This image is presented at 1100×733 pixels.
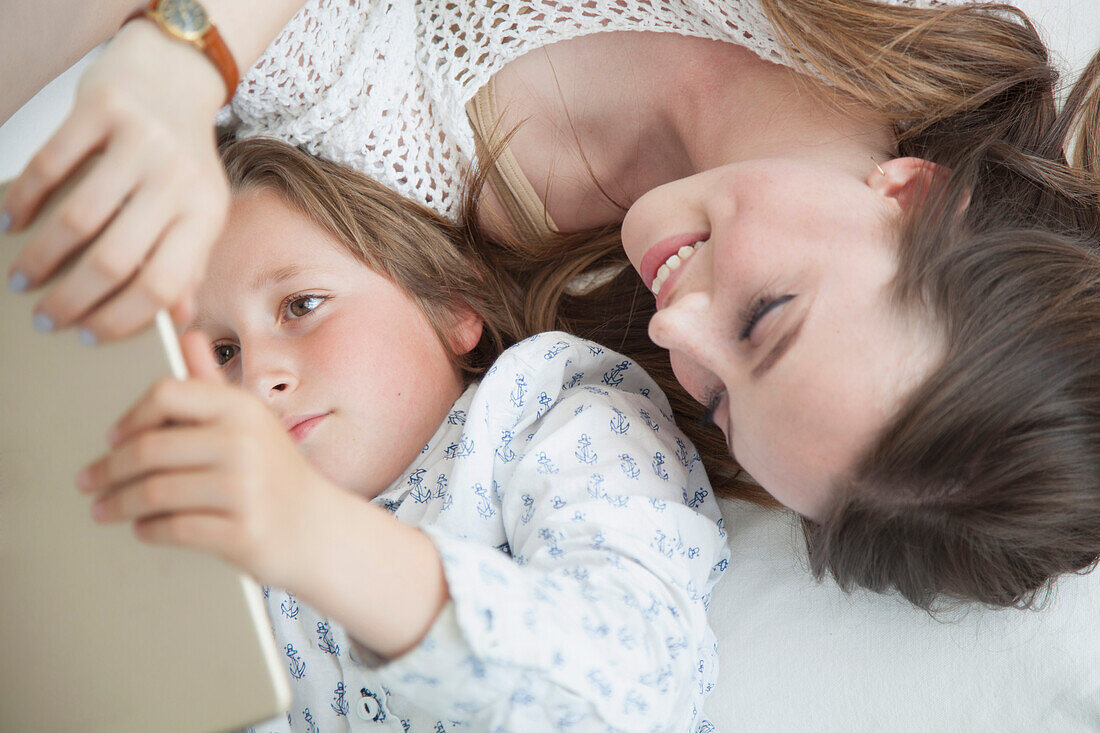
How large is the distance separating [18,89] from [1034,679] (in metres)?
1.35

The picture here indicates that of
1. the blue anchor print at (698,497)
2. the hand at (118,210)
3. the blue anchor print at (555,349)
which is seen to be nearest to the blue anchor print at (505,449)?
the blue anchor print at (555,349)

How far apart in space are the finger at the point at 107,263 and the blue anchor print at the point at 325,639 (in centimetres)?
50

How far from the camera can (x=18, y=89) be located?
0.98 meters

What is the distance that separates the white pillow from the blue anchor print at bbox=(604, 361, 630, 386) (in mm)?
283

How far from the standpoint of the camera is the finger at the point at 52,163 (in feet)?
1.68

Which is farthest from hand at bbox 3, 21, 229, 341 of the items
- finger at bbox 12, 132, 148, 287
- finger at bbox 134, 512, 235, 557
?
finger at bbox 134, 512, 235, 557

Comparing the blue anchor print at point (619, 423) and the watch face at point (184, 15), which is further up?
the watch face at point (184, 15)

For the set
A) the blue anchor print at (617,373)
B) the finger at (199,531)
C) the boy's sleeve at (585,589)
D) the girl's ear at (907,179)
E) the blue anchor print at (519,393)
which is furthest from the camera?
the blue anchor print at (617,373)

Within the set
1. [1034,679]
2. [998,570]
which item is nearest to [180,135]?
[998,570]

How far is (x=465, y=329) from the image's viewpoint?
1097mm

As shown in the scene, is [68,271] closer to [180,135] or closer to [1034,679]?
[180,135]

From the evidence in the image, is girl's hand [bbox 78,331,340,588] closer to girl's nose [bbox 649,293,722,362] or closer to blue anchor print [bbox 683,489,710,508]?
girl's nose [bbox 649,293,722,362]

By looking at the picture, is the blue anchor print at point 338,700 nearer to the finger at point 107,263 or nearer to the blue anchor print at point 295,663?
the blue anchor print at point 295,663

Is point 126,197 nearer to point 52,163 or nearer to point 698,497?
point 52,163
